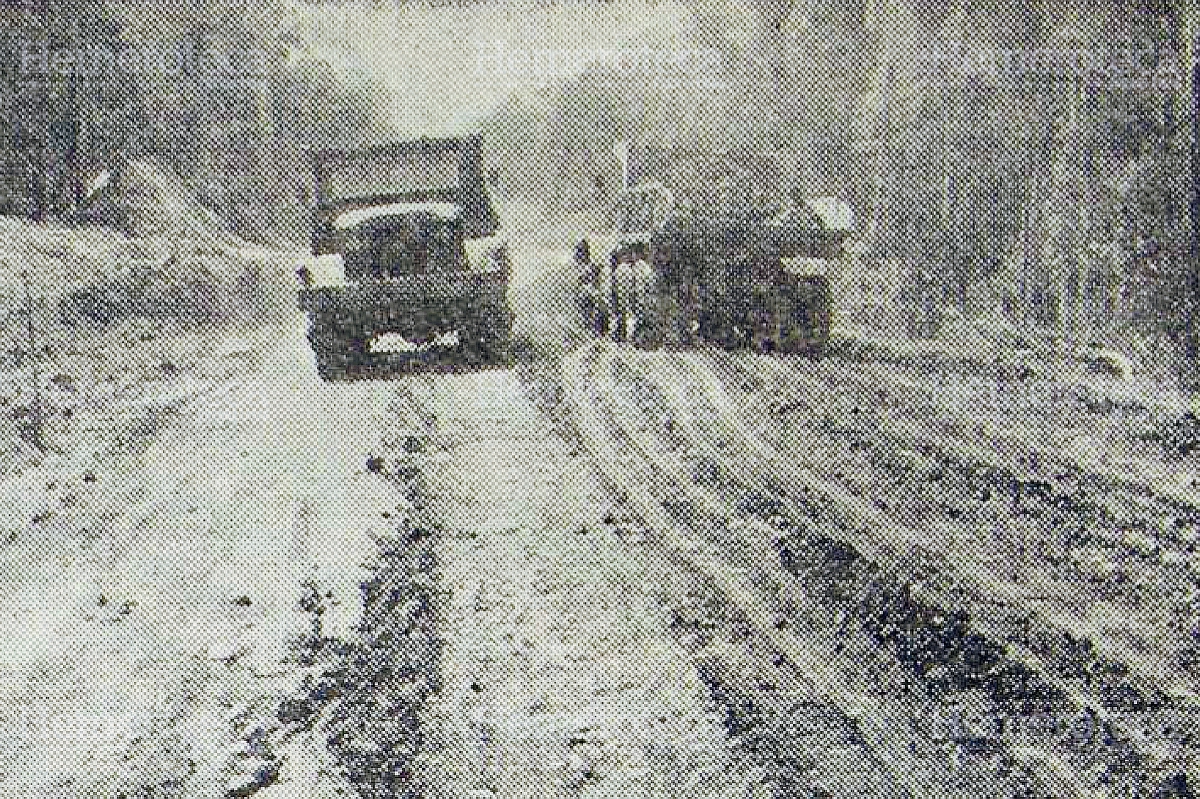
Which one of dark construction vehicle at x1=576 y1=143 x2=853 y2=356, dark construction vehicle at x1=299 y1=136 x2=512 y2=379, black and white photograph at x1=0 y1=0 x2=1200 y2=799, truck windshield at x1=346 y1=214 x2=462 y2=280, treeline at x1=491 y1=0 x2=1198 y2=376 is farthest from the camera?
treeline at x1=491 y1=0 x2=1198 y2=376

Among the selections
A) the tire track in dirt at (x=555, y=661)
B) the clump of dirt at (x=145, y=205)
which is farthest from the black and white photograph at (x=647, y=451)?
the clump of dirt at (x=145, y=205)

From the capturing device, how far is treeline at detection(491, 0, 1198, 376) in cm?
1258

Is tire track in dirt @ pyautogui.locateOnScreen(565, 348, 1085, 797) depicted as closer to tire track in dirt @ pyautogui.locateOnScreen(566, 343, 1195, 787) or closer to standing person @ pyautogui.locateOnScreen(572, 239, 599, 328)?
tire track in dirt @ pyautogui.locateOnScreen(566, 343, 1195, 787)

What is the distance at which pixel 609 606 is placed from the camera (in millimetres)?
5184

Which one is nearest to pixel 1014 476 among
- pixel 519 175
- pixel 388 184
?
pixel 388 184

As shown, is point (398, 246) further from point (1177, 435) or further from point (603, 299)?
point (1177, 435)

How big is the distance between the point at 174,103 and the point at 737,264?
17695 mm

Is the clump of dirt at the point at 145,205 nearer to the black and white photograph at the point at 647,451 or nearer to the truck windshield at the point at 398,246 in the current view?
the black and white photograph at the point at 647,451

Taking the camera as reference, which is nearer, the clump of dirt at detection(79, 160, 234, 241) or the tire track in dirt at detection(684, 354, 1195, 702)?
the tire track in dirt at detection(684, 354, 1195, 702)

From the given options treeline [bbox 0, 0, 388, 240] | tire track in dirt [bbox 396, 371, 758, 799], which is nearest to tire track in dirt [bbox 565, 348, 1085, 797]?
tire track in dirt [bbox 396, 371, 758, 799]

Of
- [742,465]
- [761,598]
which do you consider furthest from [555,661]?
[742,465]

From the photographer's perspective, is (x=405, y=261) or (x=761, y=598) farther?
(x=405, y=261)

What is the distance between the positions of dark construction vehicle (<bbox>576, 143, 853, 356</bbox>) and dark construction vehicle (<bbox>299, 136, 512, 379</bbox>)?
5.87 ft

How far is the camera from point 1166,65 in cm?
1283
